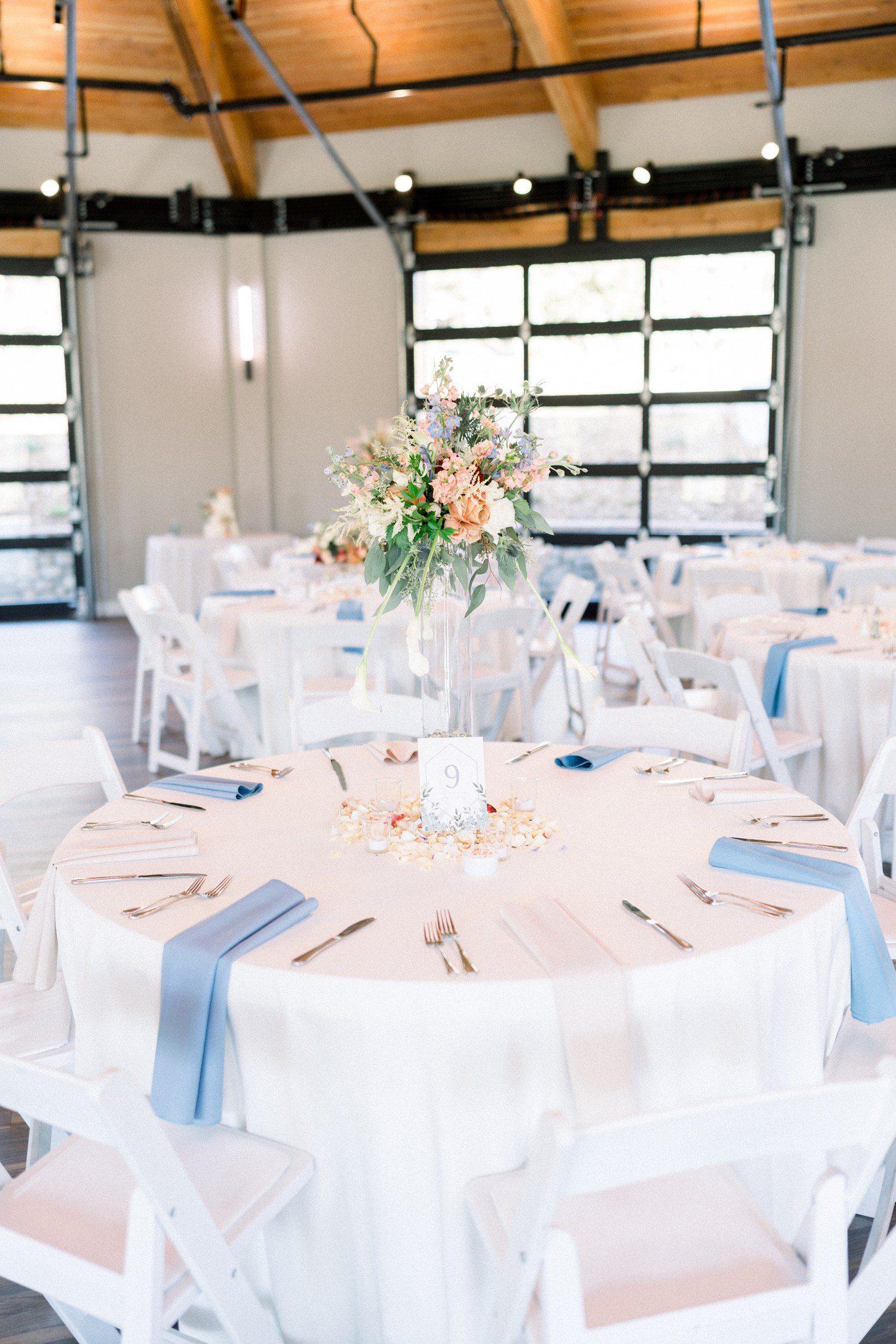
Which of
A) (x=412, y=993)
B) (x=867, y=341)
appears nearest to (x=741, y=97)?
(x=867, y=341)

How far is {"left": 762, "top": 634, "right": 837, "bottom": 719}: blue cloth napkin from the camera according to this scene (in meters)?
4.31

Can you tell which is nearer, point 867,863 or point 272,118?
point 867,863

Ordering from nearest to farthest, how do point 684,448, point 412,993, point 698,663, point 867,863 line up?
point 412,993
point 867,863
point 698,663
point 684,448

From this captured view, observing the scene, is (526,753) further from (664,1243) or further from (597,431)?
(597,431)

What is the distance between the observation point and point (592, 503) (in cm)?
1098

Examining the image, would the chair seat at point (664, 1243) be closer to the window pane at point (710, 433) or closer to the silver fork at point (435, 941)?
the silver fork at point (435, 941)

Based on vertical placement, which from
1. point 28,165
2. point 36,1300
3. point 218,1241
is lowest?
point 36,1300

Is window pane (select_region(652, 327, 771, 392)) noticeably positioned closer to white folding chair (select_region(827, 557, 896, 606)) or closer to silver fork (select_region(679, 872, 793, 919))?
white folding chair (select_region(827, 557, 896, 606))

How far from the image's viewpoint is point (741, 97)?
9703 mm

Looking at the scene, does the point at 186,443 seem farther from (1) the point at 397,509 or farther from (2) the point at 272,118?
(1) the point at 397,509

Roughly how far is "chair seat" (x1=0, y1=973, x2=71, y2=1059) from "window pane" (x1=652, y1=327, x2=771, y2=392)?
358 inches

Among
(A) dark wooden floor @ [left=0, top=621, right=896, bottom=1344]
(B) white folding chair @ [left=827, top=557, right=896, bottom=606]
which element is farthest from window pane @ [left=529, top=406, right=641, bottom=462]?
(A) dark wooden floor @ [left=0, top=621, right=896, bottom=1344]

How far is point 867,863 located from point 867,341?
8199 millimetres

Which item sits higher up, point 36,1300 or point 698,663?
point 698,663
